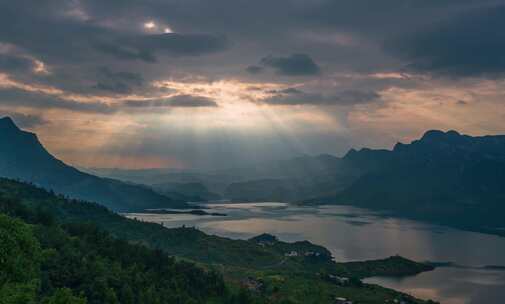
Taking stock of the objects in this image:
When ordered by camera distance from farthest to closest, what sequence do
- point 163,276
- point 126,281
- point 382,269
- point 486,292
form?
point 382,269 < point 486,292 < point 163,276 < point 126,281

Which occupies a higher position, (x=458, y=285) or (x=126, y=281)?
(x=126, y=281)

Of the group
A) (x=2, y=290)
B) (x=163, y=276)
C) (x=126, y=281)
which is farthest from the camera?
(x=163, y=276)

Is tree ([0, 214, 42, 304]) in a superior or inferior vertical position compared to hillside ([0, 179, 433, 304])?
superior

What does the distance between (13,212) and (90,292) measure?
50309 millimetres

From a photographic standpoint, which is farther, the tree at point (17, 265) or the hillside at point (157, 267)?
the hillside at point (157, 267)

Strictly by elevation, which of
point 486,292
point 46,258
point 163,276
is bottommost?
point 486,292

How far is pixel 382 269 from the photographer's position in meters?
191

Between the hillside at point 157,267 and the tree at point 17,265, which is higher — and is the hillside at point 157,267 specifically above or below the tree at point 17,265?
below

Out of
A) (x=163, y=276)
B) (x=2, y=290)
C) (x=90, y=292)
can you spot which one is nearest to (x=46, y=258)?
(x=90, y=292)

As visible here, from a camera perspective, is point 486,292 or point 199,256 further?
point 199,256

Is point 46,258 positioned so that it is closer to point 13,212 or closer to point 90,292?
point 90,292

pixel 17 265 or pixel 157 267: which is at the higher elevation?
pixel 17 265

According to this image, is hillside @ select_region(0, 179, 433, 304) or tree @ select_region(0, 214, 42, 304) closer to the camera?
tree @ select_region(0, 214, 42, 304)

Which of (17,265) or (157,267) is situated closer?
(17,265)
